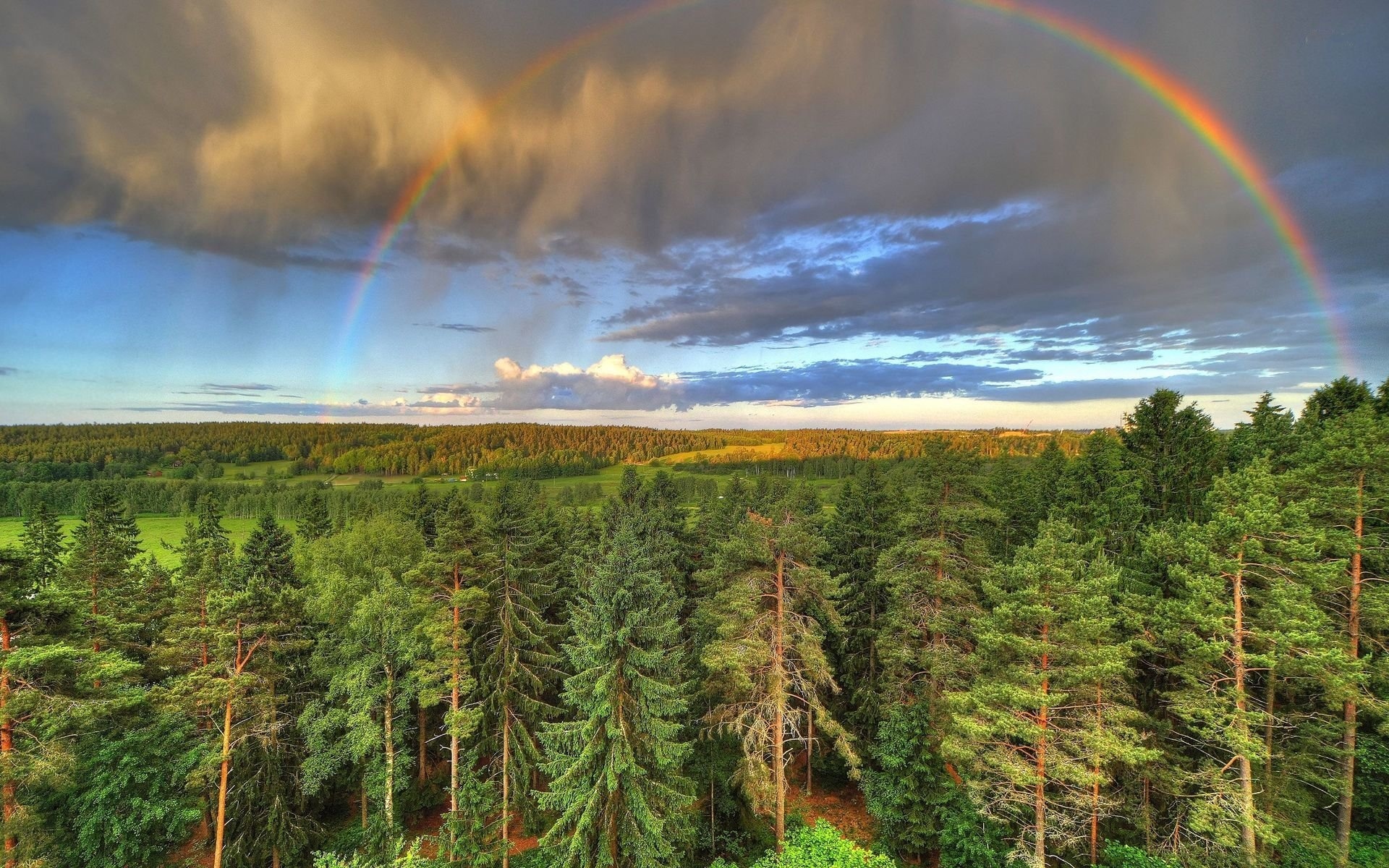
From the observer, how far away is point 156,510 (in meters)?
110

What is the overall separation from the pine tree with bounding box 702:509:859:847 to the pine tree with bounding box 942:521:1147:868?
15.2ft

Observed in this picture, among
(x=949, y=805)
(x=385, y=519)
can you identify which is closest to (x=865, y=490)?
(x=949, y=805)

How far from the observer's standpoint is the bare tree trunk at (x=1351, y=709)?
639 inches

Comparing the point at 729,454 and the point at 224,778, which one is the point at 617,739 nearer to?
the point at 224,778

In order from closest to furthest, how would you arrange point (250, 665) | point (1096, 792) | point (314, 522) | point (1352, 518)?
1. point (1096, 792)
2. point (1352, 518)
3. point (250, 665)
4. point (314, 522)

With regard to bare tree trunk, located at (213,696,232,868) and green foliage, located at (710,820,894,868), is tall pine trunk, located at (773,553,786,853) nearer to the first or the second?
green foliage, located at (710,820,894,868)

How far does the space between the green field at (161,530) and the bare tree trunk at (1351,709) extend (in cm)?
8664

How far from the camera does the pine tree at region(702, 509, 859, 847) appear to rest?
1773 centimetres

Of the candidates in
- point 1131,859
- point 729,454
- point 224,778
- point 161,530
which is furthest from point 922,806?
point 729,454

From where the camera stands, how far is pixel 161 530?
283 ft

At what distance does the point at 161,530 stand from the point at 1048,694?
12377 cm

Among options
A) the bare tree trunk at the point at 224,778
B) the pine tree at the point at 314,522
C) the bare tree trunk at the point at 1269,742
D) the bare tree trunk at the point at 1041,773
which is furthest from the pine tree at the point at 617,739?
the pine tree at the point at 314,522

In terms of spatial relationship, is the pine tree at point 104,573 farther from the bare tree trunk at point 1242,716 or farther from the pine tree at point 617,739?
the bare tree trunk at point 1242,716

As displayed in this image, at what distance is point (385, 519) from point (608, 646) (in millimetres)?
29444
